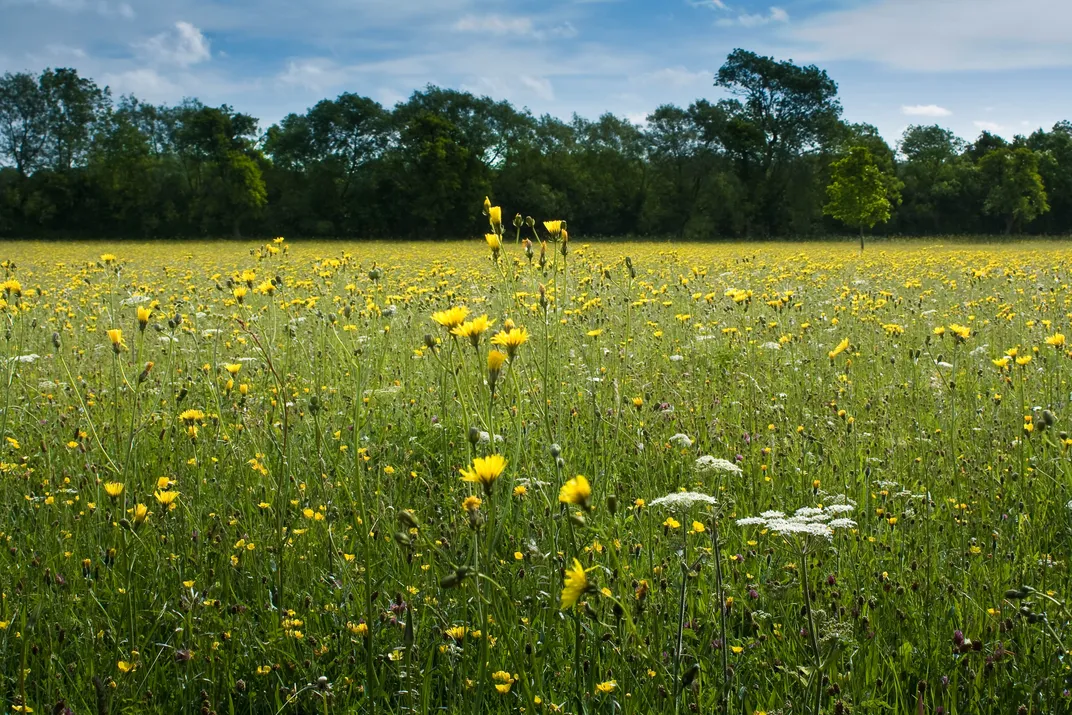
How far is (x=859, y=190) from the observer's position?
2748cm

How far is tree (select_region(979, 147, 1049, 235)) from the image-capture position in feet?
126

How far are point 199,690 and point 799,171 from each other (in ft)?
145

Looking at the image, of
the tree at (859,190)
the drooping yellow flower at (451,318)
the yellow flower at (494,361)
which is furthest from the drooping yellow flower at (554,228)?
the tree at (859,190)

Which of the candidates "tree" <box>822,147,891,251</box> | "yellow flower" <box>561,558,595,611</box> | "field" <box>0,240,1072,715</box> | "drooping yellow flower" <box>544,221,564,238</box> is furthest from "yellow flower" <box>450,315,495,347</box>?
"tree" <box>822,147,891,251</box>

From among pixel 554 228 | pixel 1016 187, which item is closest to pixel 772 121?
pixel 1016 187

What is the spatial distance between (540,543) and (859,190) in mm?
28028

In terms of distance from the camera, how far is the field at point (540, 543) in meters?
1.78

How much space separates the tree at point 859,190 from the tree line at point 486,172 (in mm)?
9092

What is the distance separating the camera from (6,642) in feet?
6.68

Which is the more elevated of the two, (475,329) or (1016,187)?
(1016,187)

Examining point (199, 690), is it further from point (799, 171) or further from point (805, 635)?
point (799, 171)

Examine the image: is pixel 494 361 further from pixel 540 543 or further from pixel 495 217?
pixel 495 217

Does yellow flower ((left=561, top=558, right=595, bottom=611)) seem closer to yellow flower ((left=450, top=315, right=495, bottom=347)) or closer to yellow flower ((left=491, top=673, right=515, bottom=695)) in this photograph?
yellow flower ((left=491, top=673, right=515, bottom=695))

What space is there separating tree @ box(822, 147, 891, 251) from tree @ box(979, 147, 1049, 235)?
48.8 feet
